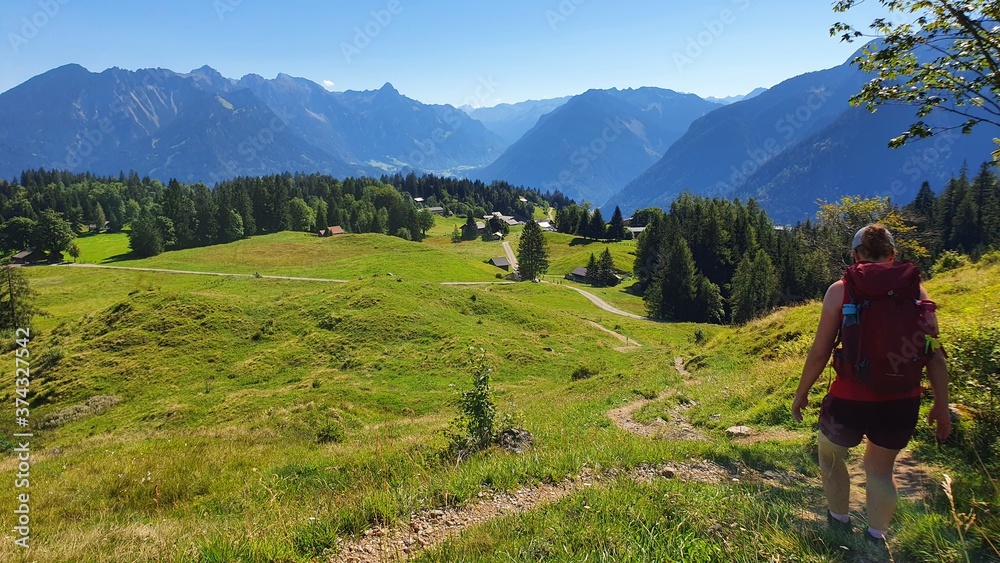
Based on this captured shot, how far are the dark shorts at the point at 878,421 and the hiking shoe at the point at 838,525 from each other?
811 mm

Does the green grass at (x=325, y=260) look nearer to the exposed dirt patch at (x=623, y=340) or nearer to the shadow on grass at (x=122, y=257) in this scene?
the shadow on grass at (x=122, y=257)

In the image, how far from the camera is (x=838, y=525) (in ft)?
14.7

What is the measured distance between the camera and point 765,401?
1142 centimetres

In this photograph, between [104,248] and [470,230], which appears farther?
[470,230]

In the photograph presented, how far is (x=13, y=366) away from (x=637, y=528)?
44.1 metres

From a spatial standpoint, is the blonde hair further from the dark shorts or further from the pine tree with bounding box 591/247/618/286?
the pine tree with bounding box 591/247/618/286

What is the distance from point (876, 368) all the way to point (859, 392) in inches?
15.4

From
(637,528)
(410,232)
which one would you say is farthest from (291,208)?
(637,528)

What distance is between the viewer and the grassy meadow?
183 inches

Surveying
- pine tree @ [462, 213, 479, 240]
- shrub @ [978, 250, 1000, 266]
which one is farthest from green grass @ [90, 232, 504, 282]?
shrub @ [978, 250, 1000, 266]

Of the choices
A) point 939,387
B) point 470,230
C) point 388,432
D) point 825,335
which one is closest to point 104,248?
point 470,230

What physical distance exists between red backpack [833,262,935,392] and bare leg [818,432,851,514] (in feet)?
3.26

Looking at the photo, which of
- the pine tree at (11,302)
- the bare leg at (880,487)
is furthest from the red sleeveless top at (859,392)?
the pine tree at (11,302)

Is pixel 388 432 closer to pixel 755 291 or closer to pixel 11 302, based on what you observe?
pixel 11 302
